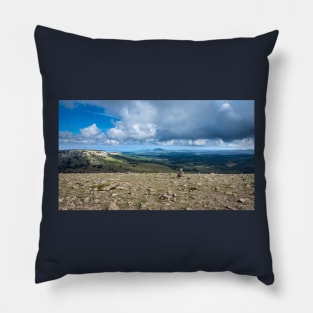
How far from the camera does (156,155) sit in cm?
124

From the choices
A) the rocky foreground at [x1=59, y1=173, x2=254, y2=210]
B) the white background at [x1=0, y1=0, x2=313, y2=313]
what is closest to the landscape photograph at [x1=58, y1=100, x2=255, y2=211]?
the rocky foreground at [x1=59, y1=173, x2=254, y2=210]

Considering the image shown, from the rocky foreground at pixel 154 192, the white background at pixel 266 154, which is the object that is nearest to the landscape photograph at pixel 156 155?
the rocky foreground at pixel 154 192

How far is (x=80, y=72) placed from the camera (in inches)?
46.1

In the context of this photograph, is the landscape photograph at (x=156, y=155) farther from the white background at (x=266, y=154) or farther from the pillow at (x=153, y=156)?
the white background at (x=266, y=154)

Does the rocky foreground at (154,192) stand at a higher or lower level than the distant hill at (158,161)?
lower

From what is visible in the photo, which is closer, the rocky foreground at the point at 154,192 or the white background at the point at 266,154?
the rocky foreground at the point at 154,192

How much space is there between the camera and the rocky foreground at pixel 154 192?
119cm

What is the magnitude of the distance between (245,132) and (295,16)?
19.8 inches

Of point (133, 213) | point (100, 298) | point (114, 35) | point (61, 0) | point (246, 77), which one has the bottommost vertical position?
point (100, 298)

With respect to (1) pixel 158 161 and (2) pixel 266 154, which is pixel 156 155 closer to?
(1) pixel 158 161

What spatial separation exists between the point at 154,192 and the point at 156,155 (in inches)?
4.5

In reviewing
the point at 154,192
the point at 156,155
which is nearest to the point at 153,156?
the point at 156,155

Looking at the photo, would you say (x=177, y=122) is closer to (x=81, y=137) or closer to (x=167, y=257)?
(x=81, y=137)

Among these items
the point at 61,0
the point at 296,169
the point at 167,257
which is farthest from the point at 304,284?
the point at 61,0
